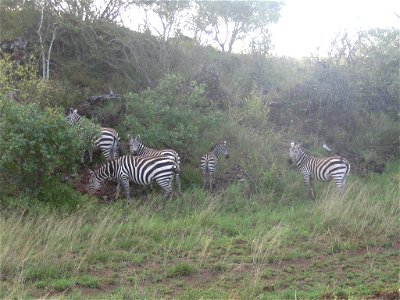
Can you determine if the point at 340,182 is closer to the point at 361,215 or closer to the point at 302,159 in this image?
the point at 302,159

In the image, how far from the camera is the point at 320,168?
1375cm

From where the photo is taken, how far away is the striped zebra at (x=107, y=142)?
14.0m

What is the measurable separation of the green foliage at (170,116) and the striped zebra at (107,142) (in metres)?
0.56

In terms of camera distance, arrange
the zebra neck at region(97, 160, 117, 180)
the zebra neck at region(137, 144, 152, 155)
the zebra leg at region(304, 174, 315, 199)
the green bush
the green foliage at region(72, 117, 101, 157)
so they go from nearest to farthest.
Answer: the green bush, the green foliage at region(72, 117, 101, 157), the zebra neck at region(97, 160, 117, 180), the zebra leg at region(304, 174, 315, 199), the zebra neck at region(137, 144, 152, 155)

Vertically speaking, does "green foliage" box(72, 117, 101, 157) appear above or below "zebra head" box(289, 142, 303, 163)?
below

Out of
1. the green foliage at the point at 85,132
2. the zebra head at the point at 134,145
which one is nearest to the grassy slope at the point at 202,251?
the green foliage at the point at 85,132

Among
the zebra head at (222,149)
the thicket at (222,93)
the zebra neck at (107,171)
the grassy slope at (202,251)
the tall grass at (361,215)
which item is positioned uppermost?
the thicket at (222,93)

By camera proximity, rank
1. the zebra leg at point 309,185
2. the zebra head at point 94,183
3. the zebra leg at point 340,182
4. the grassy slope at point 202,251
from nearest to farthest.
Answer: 1. the grassy slope at point 202,251
2. the zebra head at point 94,183
3. the zebra leg at point 340,182
4. the zebra leg at point 309,185

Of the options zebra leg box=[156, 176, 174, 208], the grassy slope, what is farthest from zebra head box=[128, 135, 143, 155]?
the grassy slope

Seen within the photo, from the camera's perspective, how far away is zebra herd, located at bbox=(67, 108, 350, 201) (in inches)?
491

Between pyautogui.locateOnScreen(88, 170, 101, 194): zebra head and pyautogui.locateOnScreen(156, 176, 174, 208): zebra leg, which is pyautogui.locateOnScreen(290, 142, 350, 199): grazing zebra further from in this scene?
pyautogui.locateOnScreen(88, 170, 101, 194): zebra head

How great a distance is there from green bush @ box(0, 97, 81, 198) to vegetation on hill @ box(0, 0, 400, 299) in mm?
32

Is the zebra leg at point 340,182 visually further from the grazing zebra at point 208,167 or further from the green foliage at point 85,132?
the green foliage at point 85,132

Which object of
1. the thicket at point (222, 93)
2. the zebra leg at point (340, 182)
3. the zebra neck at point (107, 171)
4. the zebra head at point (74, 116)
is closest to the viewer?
the zebra neck at point (107, 171)
